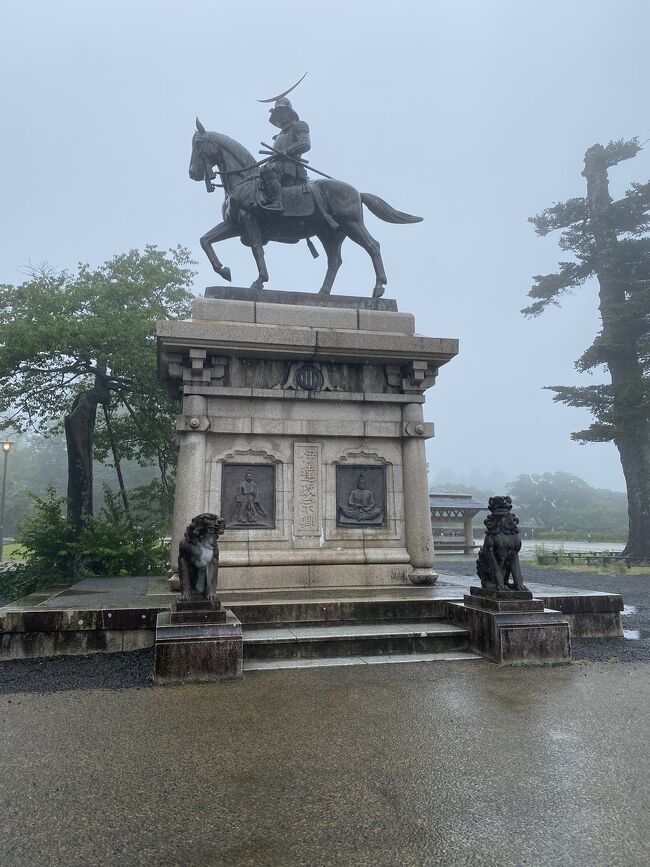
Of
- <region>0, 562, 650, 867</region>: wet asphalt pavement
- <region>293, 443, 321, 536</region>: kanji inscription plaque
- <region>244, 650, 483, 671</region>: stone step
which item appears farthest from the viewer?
<region>293, 443, 321, 536</region>: kanji inscription plaque

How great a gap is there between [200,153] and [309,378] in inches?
191

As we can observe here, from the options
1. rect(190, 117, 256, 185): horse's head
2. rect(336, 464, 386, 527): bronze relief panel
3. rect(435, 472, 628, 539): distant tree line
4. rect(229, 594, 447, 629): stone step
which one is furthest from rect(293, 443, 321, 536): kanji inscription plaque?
rect(435, 472, 628, 539): distant tree line

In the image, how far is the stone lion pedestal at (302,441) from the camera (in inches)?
356

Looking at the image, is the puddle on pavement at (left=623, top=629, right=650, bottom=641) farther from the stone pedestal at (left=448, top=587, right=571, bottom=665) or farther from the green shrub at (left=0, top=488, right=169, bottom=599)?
the green shrub at (left=0, top=488, right=169, bottom=599)

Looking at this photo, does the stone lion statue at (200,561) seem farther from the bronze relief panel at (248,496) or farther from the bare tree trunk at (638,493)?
the bare tree trunk at (638,493)

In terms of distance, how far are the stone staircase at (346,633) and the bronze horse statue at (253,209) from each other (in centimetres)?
591

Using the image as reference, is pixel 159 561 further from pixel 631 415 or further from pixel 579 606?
pixel 631 415

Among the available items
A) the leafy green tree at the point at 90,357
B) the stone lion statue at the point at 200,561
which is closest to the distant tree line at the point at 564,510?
the leafy green tree at the point at 90,357

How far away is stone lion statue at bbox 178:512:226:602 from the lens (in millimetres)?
6227

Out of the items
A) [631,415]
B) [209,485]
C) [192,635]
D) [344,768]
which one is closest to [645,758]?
[344,768]

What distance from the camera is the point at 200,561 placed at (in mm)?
6227

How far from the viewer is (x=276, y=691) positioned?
5.27m

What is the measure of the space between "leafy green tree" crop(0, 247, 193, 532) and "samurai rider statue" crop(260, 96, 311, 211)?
5.67m

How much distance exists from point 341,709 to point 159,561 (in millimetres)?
10659
